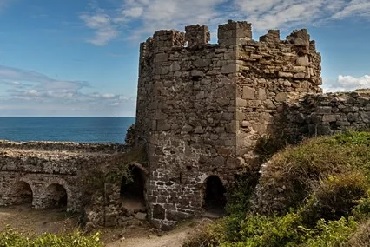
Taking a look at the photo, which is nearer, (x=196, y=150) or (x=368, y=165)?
(x=368, y=165)

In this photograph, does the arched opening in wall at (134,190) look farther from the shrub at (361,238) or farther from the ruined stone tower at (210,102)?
the shrub at (361,238)

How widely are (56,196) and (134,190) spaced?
4.56 meters

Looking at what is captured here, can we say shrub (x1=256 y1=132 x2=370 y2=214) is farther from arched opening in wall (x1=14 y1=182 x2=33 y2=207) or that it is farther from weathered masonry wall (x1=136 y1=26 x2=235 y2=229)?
arched opening in wall (x1=14 y1=182 x2=33 y2=207)

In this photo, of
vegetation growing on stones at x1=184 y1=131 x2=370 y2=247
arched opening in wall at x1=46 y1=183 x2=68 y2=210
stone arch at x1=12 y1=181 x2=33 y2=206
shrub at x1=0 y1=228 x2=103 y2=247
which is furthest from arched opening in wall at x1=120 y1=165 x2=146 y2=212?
shrub at x1=0 y1=228 x2=103 y2=247

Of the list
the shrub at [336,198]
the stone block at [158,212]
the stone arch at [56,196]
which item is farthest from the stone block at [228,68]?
the stone arch at [56,196]

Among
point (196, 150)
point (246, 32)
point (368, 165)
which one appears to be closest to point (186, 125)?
point (196, 150)

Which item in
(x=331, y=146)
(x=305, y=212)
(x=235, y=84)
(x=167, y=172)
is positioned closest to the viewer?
(x=305, y=212)

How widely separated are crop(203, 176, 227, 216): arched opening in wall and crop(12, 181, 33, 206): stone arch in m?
9.32

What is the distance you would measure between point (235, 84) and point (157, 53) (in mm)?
3151

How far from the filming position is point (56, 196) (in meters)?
19.7

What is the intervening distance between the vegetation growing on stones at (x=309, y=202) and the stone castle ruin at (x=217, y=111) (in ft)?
6.23

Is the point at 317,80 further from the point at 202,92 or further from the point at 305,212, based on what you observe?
the point at 305,212

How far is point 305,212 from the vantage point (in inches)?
346

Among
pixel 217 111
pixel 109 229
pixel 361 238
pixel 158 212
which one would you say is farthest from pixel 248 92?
pixel 361 238
